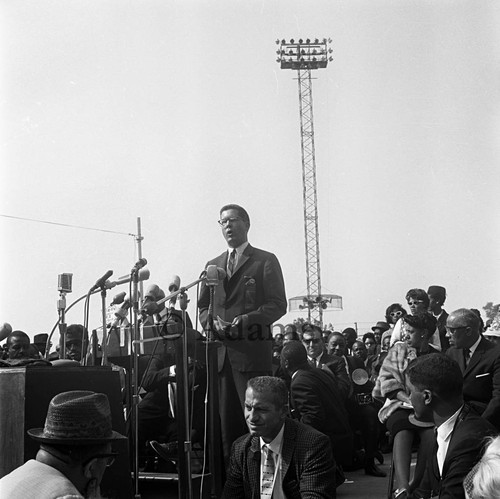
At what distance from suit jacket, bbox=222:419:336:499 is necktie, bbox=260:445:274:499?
3 cm

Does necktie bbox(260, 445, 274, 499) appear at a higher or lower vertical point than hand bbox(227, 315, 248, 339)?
lower

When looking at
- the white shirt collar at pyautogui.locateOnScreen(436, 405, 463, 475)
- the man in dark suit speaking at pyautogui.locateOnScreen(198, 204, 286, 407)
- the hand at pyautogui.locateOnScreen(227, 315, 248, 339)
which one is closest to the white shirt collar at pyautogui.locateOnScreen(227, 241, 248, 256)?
the man in dark suit speaking at pyautogui.locateOnScreen(198, 204, 286, 407)

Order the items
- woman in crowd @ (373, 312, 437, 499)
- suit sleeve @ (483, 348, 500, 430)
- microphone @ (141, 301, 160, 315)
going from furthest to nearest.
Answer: woman in crowd @ (373, 312, 437, 499)
microphone @ (141, 301, 160, 315)
suit sleeve @ (483, 348, 500, 430)

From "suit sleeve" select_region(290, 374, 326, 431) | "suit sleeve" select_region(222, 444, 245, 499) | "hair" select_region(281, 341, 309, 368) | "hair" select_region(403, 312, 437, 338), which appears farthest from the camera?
"hair" select_region(281, 341, 309, 368)

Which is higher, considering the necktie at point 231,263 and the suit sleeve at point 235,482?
the necktie at point 231,263

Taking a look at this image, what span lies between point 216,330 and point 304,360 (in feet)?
7.64

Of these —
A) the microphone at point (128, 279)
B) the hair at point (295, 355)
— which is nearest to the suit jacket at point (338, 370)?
the hair at point (295, 355)

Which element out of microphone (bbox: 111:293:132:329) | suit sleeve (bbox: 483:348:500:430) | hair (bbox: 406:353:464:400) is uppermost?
microphone (bbox: 111:293:132:329)

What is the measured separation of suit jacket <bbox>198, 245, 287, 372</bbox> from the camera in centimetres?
581

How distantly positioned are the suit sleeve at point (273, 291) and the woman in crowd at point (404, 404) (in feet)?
3.34

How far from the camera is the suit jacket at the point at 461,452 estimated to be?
156 inches

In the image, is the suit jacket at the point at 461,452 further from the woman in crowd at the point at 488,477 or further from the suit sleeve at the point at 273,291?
the suit sleeve at the point at 273,291

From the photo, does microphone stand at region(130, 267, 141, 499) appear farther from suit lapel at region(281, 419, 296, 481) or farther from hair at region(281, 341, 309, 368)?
hair at region(281, 341, 309, 368)

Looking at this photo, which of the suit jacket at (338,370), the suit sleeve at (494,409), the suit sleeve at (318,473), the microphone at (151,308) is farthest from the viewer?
the suit jacket at (338,370)
